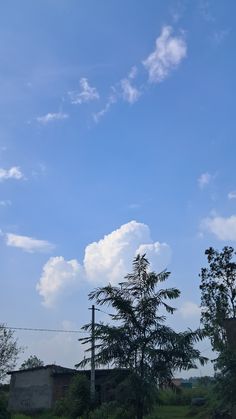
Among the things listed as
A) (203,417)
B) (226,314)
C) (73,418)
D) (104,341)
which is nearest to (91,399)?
(73,418)

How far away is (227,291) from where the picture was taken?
39.8 meters

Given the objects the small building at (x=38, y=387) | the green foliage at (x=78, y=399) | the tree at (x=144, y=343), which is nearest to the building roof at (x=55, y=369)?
the small building at (x=38, y=387)

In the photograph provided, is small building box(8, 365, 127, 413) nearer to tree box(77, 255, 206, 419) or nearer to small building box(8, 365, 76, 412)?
small building box(8, 365, 76, 412)

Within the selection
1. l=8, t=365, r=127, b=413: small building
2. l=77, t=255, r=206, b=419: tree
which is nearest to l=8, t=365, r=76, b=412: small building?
l=8, t=365, r=127, b=413: small building

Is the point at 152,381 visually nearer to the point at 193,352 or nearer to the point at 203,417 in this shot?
the point at 193,352

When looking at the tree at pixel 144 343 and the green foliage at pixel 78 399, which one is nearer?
the tree at pixel 144 343

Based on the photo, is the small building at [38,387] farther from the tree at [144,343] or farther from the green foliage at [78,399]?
the tree at [144,343]

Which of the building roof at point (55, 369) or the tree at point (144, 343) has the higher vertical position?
the building roof at point (55, 369)

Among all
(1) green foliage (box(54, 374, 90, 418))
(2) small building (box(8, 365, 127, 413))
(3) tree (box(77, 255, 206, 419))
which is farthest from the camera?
(2) small building (box(8, 365, 127, 413))

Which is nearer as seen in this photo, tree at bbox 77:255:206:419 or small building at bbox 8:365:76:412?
tree at bbox 77:255:206:419

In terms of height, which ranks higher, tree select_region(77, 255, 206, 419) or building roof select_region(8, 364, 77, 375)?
building roof select_region(8, 364, 77, 375)

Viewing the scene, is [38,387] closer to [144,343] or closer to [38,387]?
[38,387]

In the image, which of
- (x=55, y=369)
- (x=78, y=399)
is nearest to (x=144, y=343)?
(x=78, y=399)

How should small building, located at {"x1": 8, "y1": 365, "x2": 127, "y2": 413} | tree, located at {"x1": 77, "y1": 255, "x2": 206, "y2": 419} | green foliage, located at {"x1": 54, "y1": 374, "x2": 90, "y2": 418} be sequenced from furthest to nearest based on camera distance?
1. small building, located at {"x1": 8, "y1": 365, "x2": 127, "y2": 413}
2. green foliage, located at {"x1": 54, "y1": 374, "x2": 90, "y2": 418}
3. tree, located at {"x1": 77, "y1": 255, "x2": 206, "y2": 419}
